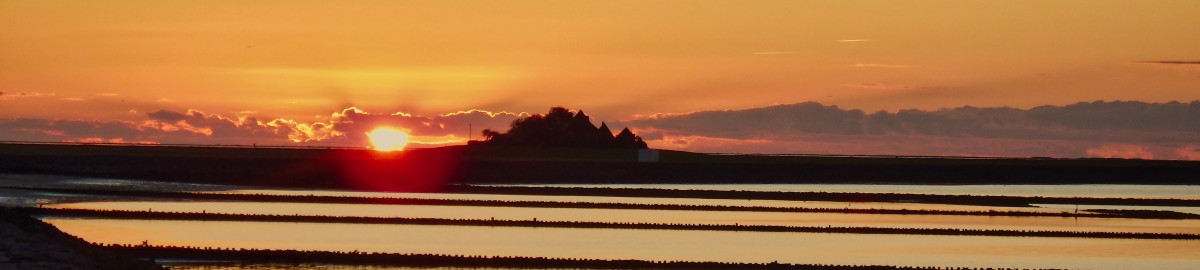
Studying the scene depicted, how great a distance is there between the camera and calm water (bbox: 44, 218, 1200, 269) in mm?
38688

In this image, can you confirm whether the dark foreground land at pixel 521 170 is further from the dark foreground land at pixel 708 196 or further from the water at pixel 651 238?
the water at pixel 651 238

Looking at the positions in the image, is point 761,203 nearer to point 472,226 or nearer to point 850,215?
point 850,215

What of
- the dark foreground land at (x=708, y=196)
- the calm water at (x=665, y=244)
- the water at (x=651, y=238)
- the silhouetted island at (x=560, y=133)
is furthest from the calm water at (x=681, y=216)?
the silhouetted island at (x=560, y=133)

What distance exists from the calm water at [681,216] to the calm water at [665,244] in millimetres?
5407

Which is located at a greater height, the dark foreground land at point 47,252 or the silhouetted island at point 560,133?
the silhouetted island at point 560,133

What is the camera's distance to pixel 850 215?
5766 centimetres

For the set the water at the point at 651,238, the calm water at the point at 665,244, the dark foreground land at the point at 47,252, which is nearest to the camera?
the dark foreground land at the point at 47,252

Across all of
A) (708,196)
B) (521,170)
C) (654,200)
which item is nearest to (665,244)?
(654,200)

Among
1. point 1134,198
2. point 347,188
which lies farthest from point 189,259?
point 1134,198

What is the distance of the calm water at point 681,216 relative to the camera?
52.4m

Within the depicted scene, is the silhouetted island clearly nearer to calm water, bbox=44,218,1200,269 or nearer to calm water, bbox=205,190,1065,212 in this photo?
calm water, bbox=205,190,1065,212

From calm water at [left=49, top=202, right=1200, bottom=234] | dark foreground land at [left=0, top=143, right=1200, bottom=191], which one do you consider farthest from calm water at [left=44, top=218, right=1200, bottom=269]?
dark foreground land at [left=0, top=143, right=1200, bottom=191]

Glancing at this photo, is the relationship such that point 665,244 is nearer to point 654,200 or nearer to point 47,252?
point 47,252

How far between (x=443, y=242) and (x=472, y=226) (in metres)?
5.98
